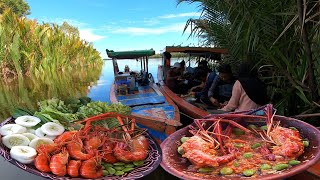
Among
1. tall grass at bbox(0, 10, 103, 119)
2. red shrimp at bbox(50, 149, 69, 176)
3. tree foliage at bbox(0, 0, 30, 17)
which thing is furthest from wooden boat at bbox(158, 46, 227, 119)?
tree foliage at bbox(0, 0, 30, 17)

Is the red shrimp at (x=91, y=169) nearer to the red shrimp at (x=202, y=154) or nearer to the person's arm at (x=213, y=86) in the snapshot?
the red shrimp at (x=202, y=154)

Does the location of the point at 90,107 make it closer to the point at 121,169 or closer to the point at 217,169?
the point at 121,169

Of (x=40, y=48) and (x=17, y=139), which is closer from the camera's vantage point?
(x=17, y=139)

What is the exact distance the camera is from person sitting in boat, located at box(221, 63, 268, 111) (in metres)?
3.63

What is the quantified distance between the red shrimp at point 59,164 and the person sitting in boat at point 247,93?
7.53ft

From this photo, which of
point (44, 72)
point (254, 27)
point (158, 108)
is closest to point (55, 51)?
point (44, 72)

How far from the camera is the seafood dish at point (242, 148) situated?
184 cm

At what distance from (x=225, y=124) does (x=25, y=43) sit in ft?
54.9

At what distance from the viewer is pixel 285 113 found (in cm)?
510

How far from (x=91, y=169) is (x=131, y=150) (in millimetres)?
362

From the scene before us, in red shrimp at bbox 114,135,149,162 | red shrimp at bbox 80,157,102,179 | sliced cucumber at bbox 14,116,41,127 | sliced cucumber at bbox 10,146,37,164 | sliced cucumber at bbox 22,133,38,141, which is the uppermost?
sliced cucumber at bbox 14,116,41,127

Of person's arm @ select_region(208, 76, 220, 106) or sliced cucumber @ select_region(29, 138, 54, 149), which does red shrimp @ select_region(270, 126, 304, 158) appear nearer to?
sliced cucumber @ select_region(29, 138, 54, 149)

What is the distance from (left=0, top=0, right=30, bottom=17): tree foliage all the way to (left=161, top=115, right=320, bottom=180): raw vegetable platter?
2728 cm

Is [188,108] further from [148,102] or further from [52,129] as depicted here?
[52,129]
